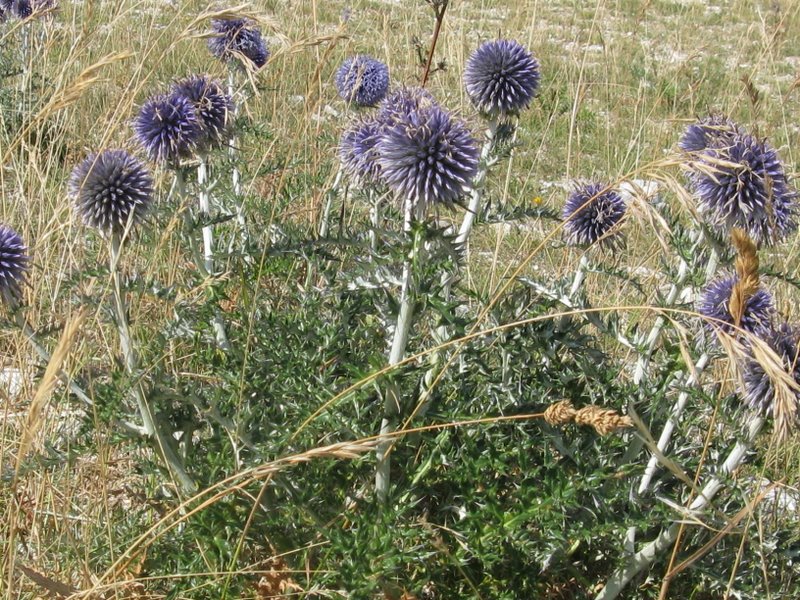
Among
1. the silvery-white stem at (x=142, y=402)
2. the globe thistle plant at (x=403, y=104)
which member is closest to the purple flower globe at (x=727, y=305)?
the globe thistle plant at (x=403, y=104)

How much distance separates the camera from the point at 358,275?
2.05m

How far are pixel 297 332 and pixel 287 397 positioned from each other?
6.9 inches

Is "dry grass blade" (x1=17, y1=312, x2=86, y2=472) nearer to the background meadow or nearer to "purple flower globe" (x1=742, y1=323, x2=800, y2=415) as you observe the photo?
the background meadow

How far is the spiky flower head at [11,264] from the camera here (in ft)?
7.34

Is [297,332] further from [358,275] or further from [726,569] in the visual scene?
[726,569]

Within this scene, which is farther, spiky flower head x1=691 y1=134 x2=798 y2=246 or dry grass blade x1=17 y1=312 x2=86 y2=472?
spiky flower head x1=691 y1=134 x2=798 y2=246

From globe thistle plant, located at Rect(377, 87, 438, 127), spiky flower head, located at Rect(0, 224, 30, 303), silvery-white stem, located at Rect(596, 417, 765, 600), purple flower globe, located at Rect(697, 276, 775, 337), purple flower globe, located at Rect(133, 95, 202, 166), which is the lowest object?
silvery-white stem, located at Rect(596, 417, 765, 600)

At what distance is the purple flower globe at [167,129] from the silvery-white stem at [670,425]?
1.71m

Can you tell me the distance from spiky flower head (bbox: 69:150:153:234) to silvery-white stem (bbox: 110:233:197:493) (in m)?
0.23

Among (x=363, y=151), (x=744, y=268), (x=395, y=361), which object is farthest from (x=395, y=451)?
(x=744, y=268)

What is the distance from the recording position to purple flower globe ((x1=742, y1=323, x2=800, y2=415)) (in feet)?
6.66

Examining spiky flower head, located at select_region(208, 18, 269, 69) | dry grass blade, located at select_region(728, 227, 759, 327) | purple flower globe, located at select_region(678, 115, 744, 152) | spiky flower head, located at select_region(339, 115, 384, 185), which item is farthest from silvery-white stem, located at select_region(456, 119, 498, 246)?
spiky flower head, located at select_region(208, 18, 269, 69)

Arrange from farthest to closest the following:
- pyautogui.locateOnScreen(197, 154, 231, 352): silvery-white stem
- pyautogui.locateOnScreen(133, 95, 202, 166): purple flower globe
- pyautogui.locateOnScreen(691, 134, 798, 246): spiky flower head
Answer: pyautogui.locateOnScreen(133, 95, 202, 166): purple flower globe < pyautogui.locateOnScreen(197, 154, 231, 352): silvery-white stem < pyautogui.locateOnScreen(691, 134, 798, 246): spiky flower head

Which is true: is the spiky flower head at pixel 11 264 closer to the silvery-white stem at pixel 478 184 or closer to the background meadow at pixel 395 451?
the background meadow at pixel 395 451
